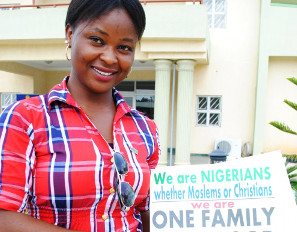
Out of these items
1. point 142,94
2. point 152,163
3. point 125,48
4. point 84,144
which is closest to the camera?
point 84,144

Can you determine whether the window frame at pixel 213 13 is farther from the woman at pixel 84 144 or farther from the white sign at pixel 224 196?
the woman at pixel 84 144

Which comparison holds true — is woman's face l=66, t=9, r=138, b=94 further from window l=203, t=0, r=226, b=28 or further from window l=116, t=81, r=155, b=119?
window l=116, t=81, r=155, b=119

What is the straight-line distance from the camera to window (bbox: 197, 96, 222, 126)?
31.3ft

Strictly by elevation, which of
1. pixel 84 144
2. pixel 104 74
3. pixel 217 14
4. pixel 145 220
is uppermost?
pixel 217 14

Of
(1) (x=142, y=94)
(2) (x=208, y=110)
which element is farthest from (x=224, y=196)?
(1) (x=142, y=94)

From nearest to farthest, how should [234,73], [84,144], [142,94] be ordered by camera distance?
1. [84,144]
2. [234,73]
3. [142,94]

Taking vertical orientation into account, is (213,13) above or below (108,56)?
above

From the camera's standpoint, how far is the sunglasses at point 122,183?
45.3 inches

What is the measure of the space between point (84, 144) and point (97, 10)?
0.43 metres

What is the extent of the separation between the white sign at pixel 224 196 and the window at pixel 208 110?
8188 mm

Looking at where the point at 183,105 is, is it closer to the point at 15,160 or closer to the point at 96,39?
the point at 96,39

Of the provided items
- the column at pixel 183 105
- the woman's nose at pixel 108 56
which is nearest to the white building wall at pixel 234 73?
the column at pixel 183 105

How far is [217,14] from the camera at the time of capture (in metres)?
9.38

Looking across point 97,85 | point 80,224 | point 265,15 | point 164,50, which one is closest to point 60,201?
point 80,224
